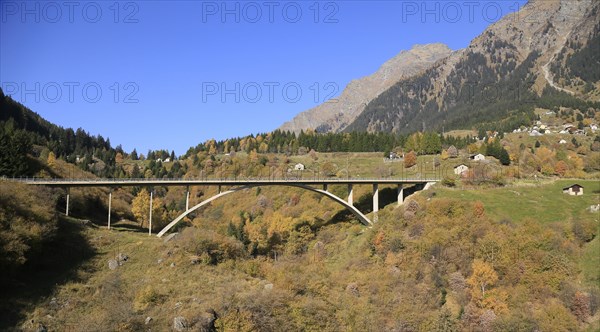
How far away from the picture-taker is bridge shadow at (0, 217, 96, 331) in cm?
4072

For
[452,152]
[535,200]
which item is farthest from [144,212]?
[452,152]

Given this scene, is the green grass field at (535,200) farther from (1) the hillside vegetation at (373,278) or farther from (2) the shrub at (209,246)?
(2) the shrub at (209,246)

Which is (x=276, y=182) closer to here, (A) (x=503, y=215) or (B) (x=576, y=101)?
(A) (x=503, y=215)

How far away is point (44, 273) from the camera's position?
47281 millimetres

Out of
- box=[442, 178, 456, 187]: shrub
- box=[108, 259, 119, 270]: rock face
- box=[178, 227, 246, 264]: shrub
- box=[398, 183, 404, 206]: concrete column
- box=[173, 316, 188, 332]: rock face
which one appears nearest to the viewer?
box=[173, 316, 188, 332]: rock face

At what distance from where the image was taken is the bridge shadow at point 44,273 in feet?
134

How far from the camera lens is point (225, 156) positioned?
138 m

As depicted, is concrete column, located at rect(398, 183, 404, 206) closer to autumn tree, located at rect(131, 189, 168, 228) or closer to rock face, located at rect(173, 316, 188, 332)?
autumn tree, located at rect(131, 189, 168, 228)

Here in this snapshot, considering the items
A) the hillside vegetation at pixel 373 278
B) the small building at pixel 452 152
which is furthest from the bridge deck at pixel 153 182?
the small building at pixel 452 152

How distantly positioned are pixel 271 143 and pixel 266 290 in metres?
98.3

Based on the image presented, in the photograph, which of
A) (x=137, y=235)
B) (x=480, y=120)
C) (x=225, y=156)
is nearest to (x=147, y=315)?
(x=137, y=235)

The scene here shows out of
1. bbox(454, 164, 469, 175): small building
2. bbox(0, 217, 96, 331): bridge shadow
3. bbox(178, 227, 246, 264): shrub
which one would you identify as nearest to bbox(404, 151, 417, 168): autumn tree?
bbox(454, 164, 469, 175): small building

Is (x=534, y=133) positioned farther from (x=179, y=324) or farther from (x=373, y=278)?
(x=179, y=324)

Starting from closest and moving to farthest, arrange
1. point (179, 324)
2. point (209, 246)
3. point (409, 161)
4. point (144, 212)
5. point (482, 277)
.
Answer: point (179, 324)
point (482, 277)
point (209, 246)
point (144, 212)
point (409, 161)
